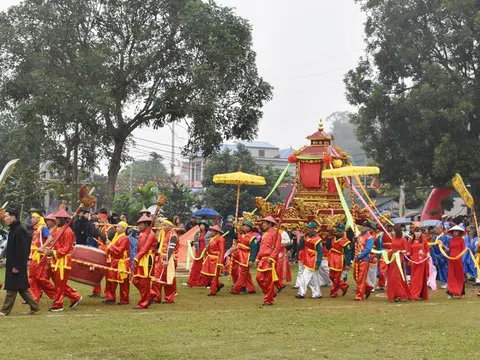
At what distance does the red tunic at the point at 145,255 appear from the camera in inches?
499

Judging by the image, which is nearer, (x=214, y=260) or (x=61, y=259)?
(x=61, y=259)

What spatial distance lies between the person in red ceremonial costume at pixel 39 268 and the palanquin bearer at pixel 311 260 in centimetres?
496

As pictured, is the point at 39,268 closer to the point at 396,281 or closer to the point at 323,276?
the point at 396,281

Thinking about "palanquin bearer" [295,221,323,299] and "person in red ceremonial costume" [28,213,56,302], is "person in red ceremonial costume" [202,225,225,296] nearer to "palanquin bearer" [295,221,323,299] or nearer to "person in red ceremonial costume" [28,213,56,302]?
"palanquin bearer" [295,221,323,299]

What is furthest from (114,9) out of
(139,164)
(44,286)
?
(139,164)

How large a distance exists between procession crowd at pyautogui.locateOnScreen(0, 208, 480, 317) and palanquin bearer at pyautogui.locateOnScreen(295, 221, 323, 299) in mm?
20

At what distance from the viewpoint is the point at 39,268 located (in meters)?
12.6

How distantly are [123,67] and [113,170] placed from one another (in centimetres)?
384

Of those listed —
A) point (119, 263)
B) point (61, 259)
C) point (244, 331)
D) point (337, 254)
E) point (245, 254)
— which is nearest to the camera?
point (244, 331)

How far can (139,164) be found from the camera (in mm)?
87562

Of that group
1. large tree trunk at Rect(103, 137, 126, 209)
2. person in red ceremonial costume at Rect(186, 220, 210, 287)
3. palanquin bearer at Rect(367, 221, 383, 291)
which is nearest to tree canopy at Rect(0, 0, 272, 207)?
large tree trunk at Rect(103, 137, 126, 209)

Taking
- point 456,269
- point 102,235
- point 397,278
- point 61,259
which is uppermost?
point 102,235

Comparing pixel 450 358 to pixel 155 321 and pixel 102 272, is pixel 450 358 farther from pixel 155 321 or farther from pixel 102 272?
pixel 102 272

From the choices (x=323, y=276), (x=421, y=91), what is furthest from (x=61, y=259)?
(x=421, y=91)
